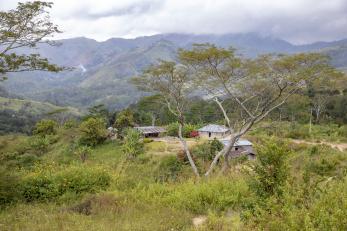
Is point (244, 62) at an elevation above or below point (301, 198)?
above

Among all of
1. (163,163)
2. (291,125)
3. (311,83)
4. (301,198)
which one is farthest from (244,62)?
(291,125)

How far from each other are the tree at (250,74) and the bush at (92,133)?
20.9 meters

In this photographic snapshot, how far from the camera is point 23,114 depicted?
374 feet

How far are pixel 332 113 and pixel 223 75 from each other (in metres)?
34.8

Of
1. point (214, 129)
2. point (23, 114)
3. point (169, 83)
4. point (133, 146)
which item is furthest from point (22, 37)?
point (23, 114)

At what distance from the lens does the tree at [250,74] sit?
790 inches

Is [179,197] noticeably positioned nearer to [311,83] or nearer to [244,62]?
[244,62]

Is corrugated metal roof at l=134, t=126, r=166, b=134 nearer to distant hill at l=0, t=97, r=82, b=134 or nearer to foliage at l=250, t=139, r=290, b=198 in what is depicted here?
distant hill at l=0, t=97, r=82, b=134

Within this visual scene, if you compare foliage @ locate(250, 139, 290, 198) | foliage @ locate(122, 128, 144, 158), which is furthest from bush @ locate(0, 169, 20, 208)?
foliage @ locate(122, 128, 144, 158)

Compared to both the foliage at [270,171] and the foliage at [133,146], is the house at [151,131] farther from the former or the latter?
the foliage at [270,171]

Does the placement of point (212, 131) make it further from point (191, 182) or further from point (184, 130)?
point (191, 182)

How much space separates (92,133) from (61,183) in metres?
33.8

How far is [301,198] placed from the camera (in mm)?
5457

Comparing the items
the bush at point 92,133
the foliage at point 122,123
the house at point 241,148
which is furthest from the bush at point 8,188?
the foliage at point 122,123
